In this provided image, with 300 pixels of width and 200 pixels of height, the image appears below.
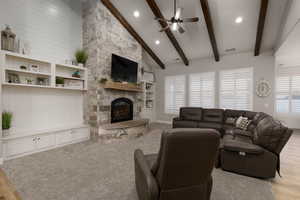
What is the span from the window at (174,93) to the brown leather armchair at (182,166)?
19.4 feet

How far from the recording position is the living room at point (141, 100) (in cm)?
186

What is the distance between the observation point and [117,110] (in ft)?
16.2

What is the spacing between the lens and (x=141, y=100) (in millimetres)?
5996

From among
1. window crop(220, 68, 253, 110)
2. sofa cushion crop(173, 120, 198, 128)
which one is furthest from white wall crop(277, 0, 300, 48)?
sofa cushion crop(173, 120, 198, 128)

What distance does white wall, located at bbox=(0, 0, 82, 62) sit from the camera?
317 cm

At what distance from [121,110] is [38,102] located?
2397 mm

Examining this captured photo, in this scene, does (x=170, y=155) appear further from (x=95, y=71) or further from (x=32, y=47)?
(x=32, y=47)

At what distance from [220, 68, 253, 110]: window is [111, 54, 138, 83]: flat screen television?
153 inches

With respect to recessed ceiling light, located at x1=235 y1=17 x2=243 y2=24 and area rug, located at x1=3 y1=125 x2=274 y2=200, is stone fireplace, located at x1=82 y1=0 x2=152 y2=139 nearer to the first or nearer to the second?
area rug, located at x1=3 y1=125 x2=274 y2=200

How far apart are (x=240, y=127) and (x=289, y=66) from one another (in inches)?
194

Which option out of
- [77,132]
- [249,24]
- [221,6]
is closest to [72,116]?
[77,132]

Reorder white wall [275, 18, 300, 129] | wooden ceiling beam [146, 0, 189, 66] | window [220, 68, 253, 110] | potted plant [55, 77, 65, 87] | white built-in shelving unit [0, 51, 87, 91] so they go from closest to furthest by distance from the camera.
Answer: white built-in shelving unit [0, 51, 87, 91] < white wall [275, 18, 300, 129] < potted plant [55, 77, 65, 87] < wooden ceiling beam [146, 0, 189, 66] < window [220, 68, 253, 110]

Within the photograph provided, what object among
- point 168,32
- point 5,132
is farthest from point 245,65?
point 5,132

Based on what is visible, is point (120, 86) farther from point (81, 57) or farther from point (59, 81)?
point (59, 81)
